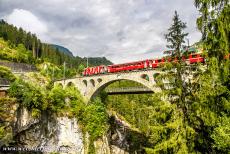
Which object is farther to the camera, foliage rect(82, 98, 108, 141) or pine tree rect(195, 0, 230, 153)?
foliage rect(82, 98, 108, 141)

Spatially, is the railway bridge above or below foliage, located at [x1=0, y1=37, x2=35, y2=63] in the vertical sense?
below

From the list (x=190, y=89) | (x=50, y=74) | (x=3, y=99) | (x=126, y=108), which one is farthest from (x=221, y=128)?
(x=50, y=74)

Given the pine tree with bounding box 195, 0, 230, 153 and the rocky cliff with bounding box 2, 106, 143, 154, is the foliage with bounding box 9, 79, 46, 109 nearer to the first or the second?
the rocky cliff with bounding box 2, 106, 143, 154

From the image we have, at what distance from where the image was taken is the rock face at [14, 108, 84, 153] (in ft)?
110

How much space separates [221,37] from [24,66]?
68.8 m

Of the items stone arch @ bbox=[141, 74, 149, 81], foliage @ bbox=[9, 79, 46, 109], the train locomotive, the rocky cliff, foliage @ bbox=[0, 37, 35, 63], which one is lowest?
the rocky cliff

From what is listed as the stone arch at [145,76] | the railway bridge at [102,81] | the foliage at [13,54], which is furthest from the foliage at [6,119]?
the foliage at [13,54]

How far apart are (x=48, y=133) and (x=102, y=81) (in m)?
13.5

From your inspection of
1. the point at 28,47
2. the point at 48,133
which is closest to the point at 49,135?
the point at 48,133

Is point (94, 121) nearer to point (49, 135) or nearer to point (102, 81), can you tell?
point (49, 135)

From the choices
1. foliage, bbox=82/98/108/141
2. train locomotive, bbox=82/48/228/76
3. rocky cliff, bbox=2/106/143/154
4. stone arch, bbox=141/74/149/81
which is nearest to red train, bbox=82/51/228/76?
train locomotive, bbox=82/48/228/76

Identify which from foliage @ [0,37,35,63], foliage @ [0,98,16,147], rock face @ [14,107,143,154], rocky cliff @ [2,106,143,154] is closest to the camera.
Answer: foliage @ [0,98,16,147]

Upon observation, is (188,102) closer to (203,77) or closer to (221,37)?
(203,77)

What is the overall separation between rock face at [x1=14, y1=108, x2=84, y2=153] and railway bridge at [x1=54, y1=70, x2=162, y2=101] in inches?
371
